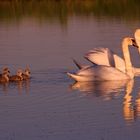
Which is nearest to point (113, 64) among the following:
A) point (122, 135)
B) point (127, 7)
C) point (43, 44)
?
point (43, 44)

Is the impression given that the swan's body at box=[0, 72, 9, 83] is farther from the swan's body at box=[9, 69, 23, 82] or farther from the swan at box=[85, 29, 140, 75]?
the swan at box=[85, 29, 140, 75]

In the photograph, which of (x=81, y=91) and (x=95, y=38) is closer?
(x=81, y=91)

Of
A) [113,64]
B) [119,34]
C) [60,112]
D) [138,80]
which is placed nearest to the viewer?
[60,112]

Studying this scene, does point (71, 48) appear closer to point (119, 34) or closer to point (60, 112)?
point (119, 34)

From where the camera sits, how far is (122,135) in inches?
451

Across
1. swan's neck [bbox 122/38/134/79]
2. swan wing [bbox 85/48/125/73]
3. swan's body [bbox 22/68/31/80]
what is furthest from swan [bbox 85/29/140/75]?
swan's body [bbox 22/68/31/80]

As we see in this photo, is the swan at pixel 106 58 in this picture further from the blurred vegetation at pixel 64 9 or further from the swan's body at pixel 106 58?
the blurred vegetation at pixel 64 9

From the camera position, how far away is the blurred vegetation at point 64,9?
33656 millimetres

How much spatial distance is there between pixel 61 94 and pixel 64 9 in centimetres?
2262

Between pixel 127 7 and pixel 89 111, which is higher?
pixel 127 7

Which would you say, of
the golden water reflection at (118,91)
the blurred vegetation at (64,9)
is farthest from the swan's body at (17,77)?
the blurred vegetation at (64,9)

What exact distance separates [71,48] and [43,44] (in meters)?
1.73

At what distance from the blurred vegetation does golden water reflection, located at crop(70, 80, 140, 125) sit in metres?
13.0

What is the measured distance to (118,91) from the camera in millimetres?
15883
